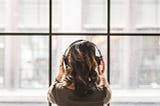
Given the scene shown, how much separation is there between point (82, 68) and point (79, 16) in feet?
1.62

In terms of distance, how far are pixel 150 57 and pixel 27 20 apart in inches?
24.4

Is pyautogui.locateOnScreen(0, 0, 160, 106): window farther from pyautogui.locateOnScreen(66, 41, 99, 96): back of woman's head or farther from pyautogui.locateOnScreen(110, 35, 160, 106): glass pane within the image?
pyautogui.locateOnScreen(66, 41, 99, 96): back of woman's head

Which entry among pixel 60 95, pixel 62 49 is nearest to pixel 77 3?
pixel 62 49

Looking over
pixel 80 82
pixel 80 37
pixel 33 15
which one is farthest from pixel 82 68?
pixel 33 15

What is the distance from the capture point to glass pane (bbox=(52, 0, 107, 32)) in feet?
4.83

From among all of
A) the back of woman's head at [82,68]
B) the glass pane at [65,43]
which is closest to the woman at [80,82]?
the back of woman's head at [82,68]

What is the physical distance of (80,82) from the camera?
104 centimetres

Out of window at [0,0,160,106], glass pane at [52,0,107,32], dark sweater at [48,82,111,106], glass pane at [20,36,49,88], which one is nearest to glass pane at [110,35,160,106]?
window at [0,0,160,106]

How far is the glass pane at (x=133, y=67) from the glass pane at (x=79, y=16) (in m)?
0.12

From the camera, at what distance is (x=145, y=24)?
150 cm

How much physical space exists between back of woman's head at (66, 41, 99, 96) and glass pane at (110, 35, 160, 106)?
0.45 m

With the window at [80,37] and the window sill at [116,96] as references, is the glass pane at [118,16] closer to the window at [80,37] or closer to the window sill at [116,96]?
the window at [80,37]

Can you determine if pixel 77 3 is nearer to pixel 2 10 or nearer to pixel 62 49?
pixel 62 49

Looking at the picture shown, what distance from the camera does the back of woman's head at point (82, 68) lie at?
104cm
